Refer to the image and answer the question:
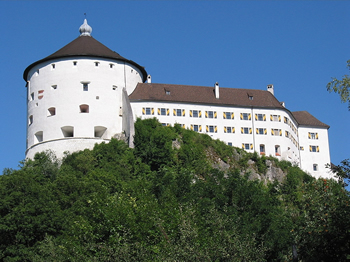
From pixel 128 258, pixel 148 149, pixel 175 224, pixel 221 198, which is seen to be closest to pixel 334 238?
pixel 128 258

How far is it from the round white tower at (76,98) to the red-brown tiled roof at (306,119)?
22.4m

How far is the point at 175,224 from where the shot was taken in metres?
41.0

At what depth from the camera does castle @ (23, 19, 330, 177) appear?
2857 inches

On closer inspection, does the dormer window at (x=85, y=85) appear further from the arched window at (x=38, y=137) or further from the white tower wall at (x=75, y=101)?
the arched window at (x=38, y=137)

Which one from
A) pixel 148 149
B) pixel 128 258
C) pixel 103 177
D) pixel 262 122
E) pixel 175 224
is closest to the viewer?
pixel 128 258

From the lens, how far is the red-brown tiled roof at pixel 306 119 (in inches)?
3295

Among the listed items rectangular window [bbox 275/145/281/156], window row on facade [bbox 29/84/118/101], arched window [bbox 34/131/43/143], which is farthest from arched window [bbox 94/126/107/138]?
rectangular window [bbox 275/145/281/156]

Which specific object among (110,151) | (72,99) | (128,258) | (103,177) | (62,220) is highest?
(72,99)

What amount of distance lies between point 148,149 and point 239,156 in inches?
434

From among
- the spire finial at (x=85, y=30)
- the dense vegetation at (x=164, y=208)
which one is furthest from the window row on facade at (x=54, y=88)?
the spire finial at (x=85, y=30)

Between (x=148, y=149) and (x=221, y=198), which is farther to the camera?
(x=148, y=149)

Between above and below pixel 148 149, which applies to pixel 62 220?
below

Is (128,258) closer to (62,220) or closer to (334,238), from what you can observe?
(334,238)

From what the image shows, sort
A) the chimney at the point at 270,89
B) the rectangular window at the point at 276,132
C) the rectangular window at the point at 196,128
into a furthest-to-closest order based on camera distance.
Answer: the chimney at the point at 270,89 → the rectangular window at the point at 276,132 → the rectangular window at the point at 196,128
